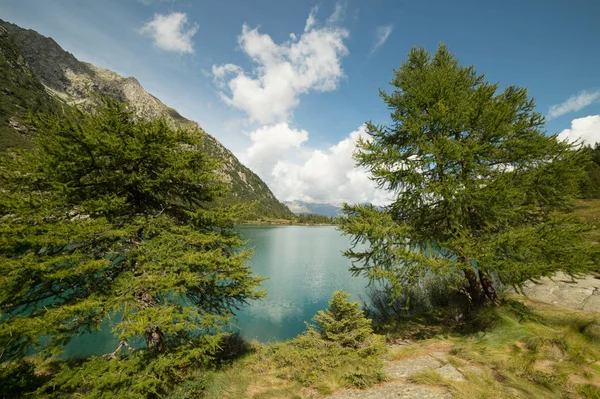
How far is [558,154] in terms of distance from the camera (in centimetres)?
837

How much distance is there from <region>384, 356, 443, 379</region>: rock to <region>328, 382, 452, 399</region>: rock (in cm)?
68

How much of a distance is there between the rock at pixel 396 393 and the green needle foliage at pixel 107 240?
416 centimetres

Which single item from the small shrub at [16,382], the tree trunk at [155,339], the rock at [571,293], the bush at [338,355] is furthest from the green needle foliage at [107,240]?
the rock at [571,293]

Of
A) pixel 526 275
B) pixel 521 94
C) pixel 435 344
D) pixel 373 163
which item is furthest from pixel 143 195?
pixel 521 94

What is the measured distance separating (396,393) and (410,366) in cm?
177

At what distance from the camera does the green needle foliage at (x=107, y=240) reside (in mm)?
5891

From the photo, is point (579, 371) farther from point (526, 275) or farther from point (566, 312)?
point (566, 312)

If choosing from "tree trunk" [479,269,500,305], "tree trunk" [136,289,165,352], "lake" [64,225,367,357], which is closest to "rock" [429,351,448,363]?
"tree trunk" [479,269,500,305]

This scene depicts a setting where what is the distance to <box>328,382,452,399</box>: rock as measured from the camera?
5.16m

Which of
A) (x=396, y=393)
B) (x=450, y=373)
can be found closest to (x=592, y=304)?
(x=450, y=373)

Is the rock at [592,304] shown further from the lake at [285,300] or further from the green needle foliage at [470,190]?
the lake at [285,300]

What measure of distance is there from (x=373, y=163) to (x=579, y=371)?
7.29 m

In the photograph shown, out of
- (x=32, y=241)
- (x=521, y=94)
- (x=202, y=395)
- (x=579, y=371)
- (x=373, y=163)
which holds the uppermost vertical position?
(x=521, y=94)

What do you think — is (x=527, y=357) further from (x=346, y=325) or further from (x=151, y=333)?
(x=151, y=333)
